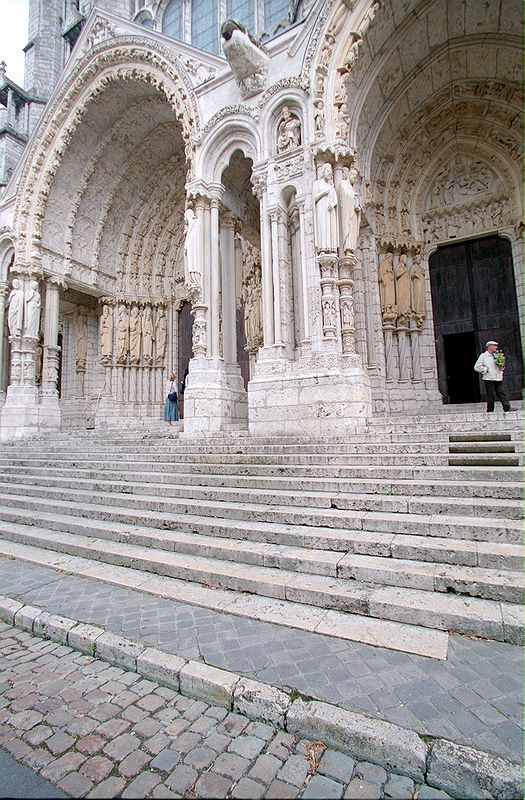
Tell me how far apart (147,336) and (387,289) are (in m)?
8.92

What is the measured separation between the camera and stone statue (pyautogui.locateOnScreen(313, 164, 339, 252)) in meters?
7.89

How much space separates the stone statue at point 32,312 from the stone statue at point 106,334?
90.5 inches

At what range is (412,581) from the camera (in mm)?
2939

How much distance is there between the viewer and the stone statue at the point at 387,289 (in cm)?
1103

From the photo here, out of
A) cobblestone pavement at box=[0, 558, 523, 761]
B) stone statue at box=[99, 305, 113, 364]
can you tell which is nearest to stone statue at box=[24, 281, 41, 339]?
stone statue at box=[99, 305, 113, 364]

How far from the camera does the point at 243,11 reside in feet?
45.9

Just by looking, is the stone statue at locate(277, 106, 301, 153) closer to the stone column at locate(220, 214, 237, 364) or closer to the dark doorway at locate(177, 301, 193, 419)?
the stone column at locate(220, 214, 237, 364)

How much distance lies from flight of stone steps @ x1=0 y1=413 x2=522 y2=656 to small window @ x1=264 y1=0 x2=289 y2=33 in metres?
14.5

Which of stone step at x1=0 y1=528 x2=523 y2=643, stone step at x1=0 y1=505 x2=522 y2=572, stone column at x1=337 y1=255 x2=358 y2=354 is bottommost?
stone step at x1=0 y1=528 x2=523 y2=643

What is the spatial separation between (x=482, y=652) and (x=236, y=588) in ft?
5.89

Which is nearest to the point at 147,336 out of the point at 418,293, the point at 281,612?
the point at 418,293

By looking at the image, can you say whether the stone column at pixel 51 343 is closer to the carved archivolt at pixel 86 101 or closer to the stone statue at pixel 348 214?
the carved archivolt at pixel 86 101

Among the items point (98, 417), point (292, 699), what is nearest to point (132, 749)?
point (292, 699)

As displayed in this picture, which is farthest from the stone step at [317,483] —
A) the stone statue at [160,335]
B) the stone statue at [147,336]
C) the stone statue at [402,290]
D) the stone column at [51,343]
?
the stone statue at [160,335]
